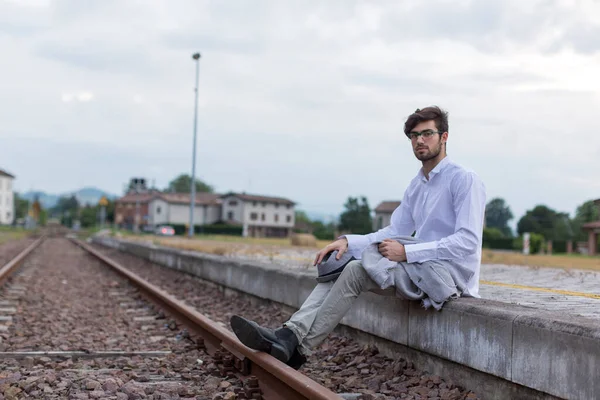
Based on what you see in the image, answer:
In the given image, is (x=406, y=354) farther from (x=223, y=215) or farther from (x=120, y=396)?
(x=223, y=215)

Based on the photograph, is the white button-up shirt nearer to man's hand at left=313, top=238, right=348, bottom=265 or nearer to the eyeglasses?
man's hand at left=313, top=238, right=348, bottom=265

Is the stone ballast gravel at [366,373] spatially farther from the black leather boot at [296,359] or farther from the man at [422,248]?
the man at [422,248]

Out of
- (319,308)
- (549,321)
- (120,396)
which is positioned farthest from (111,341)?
(549,321)

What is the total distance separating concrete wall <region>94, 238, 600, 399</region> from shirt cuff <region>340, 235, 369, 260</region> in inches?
18.9

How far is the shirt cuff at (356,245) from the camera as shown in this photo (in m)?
4.61

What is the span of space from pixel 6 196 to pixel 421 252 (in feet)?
494

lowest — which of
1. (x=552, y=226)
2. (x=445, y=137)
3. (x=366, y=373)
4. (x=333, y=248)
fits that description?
(x=366, y=373)

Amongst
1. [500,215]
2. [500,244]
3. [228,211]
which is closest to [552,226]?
[500,244]

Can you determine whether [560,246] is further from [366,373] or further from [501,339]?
[501,339]

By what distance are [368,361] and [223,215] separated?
339ft

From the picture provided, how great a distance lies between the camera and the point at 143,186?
185 ft

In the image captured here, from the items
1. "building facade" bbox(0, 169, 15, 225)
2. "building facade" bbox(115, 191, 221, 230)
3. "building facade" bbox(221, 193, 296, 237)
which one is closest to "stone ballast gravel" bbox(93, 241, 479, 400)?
"building facade" bbox(221, 193, 296, 237)

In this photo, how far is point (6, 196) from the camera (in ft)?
465

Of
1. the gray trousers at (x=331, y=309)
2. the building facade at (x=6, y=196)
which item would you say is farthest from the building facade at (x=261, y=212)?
the gray trousers at (x=331, y=309)
